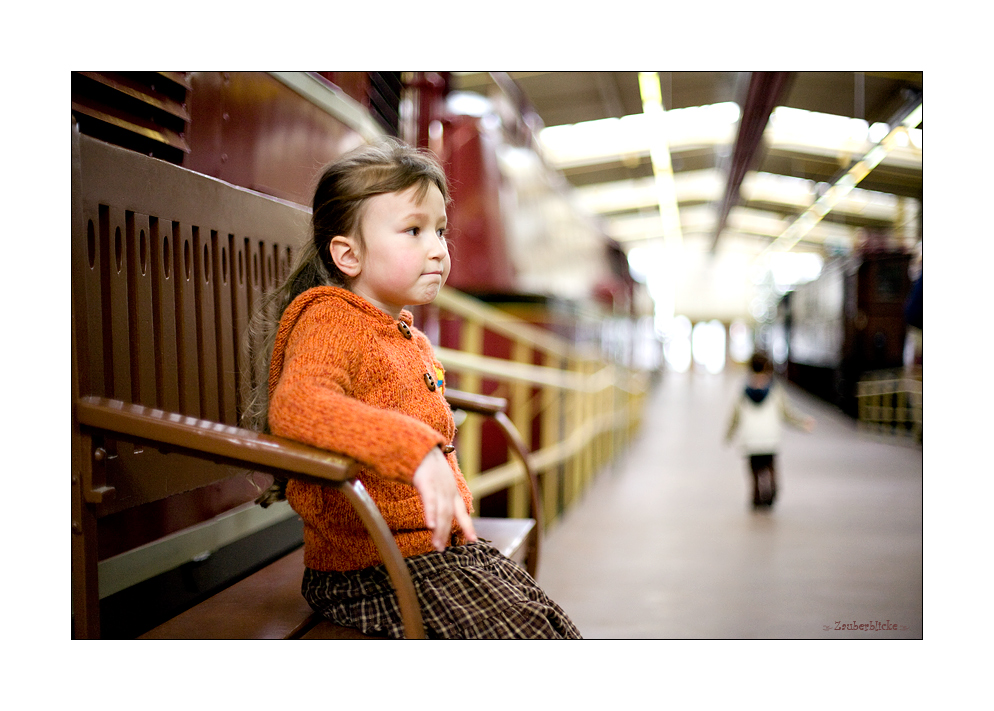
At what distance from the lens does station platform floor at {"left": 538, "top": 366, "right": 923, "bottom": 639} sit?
223cm

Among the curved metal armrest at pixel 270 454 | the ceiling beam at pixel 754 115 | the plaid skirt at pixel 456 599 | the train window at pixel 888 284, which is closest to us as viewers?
the curved metal armrest at pixel 270 454

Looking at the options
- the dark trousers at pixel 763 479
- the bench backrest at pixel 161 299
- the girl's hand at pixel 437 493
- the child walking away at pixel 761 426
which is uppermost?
the bench backrest at pixel 161 299

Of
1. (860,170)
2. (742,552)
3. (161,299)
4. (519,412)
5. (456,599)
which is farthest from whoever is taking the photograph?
(519,412)

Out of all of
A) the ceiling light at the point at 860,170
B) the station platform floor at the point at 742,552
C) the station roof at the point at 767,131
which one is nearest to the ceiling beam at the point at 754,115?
the station roof at the point at 767,131

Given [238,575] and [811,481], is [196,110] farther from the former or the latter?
[811,481]

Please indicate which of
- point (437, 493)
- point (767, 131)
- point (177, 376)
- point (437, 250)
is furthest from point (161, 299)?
point (767, 131)

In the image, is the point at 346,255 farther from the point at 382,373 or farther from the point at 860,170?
Answer: the point at 860,170

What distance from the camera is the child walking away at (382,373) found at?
41.2 inches

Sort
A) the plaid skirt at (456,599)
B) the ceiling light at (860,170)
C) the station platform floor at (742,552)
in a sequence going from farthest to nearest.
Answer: the station platform floor at (742,552) → the ceiling light at (860,170) → the plaid skirt at (456,599)

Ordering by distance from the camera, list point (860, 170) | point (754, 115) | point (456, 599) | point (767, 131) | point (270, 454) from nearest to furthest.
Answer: point (270, 454), point (456, 599), point (860, 170), point (754, 115), point (767, 131)

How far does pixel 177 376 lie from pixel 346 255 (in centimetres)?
35

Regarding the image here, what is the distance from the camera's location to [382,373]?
3.52ft

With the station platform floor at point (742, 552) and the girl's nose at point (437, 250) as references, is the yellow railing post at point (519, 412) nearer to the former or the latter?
the station platform floor at point (742, 552)
